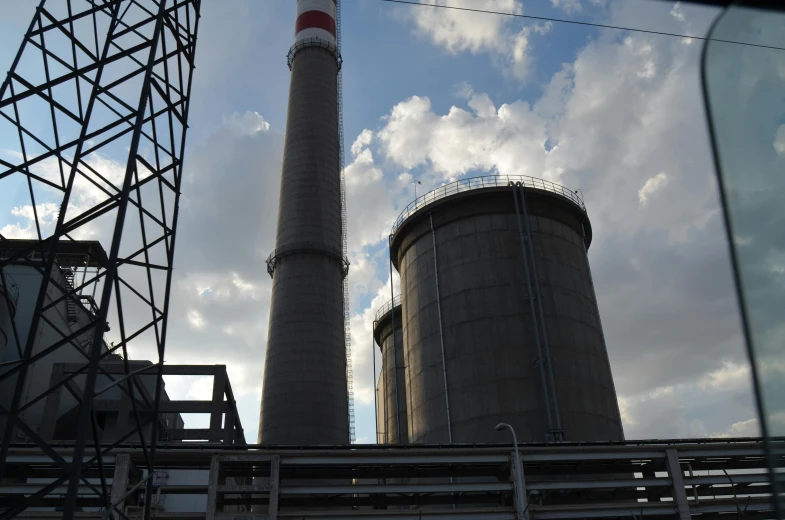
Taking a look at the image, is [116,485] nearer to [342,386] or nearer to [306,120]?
[342,386]

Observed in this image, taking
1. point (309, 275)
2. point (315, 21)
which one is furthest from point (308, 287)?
point (315, 21)

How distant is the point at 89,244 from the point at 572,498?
3328 centimetres

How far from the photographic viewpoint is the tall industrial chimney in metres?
35.8

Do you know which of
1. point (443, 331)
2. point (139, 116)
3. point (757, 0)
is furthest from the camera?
point (443, 331)

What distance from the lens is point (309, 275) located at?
3900 centimetres

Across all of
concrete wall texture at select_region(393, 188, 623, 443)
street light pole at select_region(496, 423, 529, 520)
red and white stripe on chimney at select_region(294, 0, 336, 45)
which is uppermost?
red and white stripe on chimney at select_region(294, 0, 336, 45)

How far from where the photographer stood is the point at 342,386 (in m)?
37.9

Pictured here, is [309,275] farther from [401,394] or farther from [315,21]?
[315,21]

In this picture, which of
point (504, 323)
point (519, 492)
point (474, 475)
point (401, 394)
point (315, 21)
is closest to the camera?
point (519, 492)

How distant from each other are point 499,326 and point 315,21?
32.6 meters

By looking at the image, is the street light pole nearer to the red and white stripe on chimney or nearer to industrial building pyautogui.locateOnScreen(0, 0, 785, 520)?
industrial building pyautogui.locateOnScreen(0, 0, 785, 520)

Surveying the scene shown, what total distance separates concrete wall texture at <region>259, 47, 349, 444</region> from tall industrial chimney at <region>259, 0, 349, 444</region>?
2.2 inches

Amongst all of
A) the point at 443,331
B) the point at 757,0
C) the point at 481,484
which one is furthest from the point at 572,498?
the point at 757,0

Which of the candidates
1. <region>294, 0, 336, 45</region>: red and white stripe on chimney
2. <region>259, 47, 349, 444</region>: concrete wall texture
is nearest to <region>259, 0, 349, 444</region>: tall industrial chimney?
<region>259, 47, 349, 444</region>: concrete wall texture
